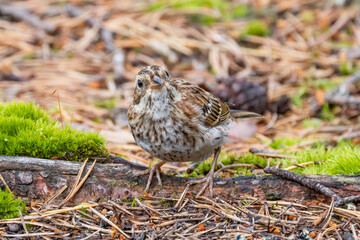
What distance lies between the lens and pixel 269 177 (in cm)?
392

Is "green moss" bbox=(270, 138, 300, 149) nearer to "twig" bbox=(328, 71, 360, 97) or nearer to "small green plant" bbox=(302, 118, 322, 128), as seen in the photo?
"small green plant" bbox=(302, 118, 322, 128)

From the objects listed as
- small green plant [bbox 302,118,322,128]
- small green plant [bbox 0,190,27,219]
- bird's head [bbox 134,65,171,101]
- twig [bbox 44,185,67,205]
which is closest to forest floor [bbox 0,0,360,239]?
small green plant [bbox 302,118,322,128]

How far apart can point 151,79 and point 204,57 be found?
4.77 meters

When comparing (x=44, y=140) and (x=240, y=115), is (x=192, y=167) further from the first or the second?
(x=44, y=140)

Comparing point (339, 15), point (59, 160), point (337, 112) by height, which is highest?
point (339, 15)

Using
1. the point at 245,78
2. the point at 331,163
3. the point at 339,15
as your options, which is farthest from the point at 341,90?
the point at 331,163

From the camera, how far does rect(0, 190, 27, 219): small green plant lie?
11.9 ft

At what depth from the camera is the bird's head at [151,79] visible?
13.2ft

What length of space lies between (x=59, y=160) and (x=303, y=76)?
5.44 meters

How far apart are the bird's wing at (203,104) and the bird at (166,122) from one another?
0.04ft

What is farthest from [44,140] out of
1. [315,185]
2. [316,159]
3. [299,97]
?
[299,97]

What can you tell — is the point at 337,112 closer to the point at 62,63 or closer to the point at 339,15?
the point at 339,15

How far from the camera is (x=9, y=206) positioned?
12.0ft

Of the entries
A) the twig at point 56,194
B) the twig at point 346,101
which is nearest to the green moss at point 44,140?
the twig at point 56,194
